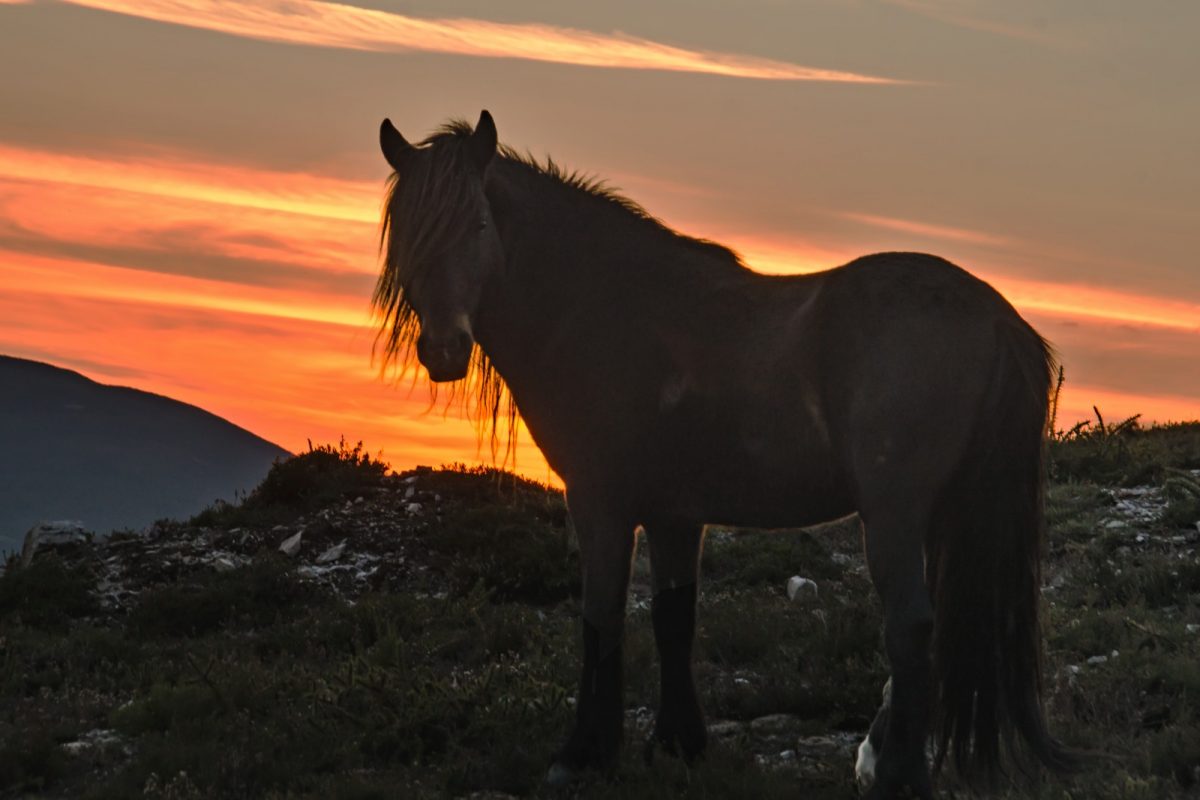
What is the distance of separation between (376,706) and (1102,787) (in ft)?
14.2

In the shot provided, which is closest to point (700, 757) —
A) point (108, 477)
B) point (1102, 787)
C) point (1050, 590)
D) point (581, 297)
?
point (1102, 787)

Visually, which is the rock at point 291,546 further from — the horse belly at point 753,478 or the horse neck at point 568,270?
the horse belly at point 753,478

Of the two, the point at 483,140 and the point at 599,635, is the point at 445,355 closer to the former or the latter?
the point at 483,140

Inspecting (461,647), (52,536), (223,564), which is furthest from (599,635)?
(52,536)

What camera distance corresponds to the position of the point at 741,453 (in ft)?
20.4

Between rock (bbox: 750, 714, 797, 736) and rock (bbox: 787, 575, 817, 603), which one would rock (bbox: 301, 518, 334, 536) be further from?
rock (bbox: 750, 714, 797, 736)

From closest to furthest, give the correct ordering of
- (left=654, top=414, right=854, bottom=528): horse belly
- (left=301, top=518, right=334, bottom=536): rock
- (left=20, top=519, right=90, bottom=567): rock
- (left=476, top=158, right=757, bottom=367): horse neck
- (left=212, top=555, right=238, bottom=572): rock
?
1. (left=654, top=414, right=854, bottom=528): horse belly
2. (left=476, top=158, right=757, bottom=367): horse neck
3. (left=212, top=555, right=238, bottom=572): rock
4. (left=301, top=518, right=334, bottom=536): rock
5. (left=20, top=519, right=90, bottom=567): rock

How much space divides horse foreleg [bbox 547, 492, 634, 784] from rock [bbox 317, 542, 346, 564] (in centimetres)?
739

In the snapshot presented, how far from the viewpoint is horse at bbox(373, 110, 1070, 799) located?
19.1 feet

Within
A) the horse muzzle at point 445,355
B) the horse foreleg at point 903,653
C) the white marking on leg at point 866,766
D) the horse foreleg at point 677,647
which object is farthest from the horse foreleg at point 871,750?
the horse muzzle at point 445,355

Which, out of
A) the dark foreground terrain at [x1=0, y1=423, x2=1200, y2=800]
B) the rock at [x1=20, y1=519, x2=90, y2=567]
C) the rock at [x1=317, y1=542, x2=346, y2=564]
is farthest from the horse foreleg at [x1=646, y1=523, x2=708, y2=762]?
the rock at [x1=20, y1=519, x2=90, y2=567]

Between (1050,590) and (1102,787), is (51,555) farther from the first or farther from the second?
(1102,787)

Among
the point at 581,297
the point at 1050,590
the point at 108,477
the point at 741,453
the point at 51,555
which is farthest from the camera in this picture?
the point at 108,477

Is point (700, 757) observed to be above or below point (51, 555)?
below
